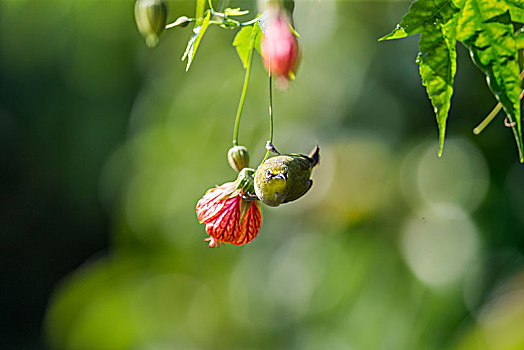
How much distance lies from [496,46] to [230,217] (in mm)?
275

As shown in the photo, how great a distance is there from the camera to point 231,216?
2.00ft

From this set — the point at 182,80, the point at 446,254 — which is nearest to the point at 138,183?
the point at 182,80

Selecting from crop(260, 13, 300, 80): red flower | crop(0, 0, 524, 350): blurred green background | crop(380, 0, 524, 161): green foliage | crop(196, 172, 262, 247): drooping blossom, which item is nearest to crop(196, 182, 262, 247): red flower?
crop(196, 172, 262, 247): drooping blossom

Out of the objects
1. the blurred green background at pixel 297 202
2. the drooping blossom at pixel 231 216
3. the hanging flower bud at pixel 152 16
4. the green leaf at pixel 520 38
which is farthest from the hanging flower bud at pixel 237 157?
the blurred green background at pixel 297 202

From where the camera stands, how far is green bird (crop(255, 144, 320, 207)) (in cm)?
51

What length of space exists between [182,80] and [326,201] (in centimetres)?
117

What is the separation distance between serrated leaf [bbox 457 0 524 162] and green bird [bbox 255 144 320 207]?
153mm

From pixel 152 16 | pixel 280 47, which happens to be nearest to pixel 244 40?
pixel 280 47

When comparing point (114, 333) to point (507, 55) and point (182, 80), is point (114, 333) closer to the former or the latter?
point (182, 80)

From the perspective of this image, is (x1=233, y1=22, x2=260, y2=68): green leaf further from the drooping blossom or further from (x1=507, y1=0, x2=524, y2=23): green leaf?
(x1=507, y1=0, x2=524, y2=23): green leaf

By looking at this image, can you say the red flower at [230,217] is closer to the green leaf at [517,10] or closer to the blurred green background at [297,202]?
the green leaf at [517,10]

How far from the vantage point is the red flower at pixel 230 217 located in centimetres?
61

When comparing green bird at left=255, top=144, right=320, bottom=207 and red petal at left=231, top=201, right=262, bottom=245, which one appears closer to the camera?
green bird at left=255, top=144, right=320, bottom=207

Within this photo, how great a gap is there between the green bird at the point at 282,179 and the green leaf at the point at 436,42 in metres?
0.11
